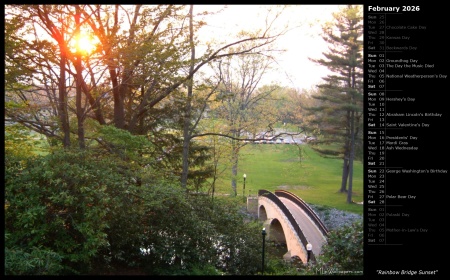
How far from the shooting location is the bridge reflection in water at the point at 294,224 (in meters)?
13.5

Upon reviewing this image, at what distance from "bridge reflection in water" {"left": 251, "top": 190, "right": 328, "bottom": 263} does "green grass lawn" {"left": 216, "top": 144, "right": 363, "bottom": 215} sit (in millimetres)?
2125

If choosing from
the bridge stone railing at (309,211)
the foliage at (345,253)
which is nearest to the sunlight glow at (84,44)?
the foliage at (345,253)

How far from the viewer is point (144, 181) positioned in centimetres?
749

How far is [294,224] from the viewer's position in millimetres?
14250

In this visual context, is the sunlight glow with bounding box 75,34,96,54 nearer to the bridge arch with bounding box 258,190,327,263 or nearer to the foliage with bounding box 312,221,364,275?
the foliage with bounding box 312,221,364,275

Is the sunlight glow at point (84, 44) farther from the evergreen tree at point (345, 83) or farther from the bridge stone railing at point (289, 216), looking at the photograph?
the evergreen tree at point (345, 83)

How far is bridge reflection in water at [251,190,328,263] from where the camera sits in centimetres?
1354

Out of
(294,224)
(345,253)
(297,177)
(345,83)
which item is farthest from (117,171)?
(297,177)

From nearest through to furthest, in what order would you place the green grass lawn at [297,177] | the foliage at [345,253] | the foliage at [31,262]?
1. the foliage at [31,262]
2. the foliage at [345,253]
3. the green grass lawn at [297,177]

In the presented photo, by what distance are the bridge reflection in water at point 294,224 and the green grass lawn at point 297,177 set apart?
2125mm
